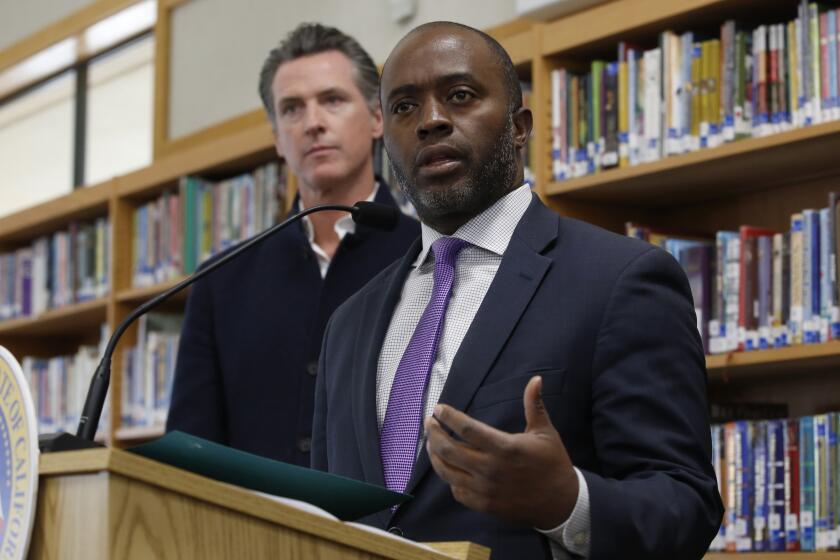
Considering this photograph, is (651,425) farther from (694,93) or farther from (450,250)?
(694,93)

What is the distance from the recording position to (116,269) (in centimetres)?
465

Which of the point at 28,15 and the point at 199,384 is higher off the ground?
the point at 28,15

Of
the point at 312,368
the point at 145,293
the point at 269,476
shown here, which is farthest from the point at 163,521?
the point at 145,293

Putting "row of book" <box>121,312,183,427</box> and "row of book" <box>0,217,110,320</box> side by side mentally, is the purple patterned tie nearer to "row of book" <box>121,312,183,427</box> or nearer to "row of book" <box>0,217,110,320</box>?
"row of book" <box>121,312,183,427</box>

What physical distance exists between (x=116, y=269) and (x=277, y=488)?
363 centimetres

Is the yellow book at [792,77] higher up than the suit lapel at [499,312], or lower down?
higher up

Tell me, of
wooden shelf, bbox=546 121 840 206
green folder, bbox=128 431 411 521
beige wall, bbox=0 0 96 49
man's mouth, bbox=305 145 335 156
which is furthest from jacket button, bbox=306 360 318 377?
beige wall, bbox=0 0 96 49

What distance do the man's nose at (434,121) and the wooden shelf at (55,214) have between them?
3.36 m

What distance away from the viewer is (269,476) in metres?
1.13

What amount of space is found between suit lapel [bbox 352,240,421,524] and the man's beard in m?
0.11

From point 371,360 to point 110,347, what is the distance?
339mm

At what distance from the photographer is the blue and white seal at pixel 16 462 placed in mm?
1064

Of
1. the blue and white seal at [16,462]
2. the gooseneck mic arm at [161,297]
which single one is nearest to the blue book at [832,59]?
the gooseneck mic arm at [161,297]

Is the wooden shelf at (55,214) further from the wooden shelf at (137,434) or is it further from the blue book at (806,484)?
the blue book at (806,484)
